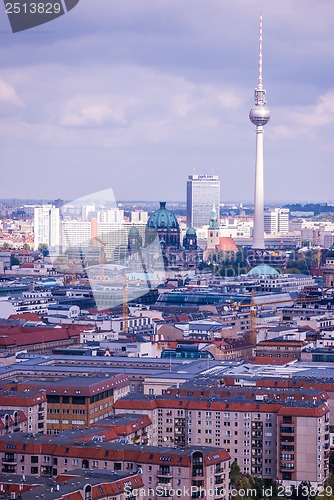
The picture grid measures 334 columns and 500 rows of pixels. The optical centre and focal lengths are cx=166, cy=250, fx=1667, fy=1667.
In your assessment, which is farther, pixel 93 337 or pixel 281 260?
pixel 281 260

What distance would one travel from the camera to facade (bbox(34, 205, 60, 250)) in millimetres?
54938

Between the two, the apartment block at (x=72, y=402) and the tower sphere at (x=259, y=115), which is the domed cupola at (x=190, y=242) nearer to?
the tower sphere at (x=259, y=115)

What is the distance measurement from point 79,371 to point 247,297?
1473 cm

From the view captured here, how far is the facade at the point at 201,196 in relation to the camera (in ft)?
275

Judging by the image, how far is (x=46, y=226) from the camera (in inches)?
2288

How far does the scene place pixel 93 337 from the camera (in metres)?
25.2

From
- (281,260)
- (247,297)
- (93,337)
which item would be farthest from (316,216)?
(93,337)

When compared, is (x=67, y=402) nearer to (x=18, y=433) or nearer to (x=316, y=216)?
(x=18, y=433)

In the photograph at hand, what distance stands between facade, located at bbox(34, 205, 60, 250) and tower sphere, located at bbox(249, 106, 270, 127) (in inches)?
307

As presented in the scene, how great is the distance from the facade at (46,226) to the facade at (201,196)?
22.8 m

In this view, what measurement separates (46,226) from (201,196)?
1094 inches

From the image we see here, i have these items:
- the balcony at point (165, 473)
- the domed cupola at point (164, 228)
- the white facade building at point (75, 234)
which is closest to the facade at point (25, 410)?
the balcony at point (165, 473)

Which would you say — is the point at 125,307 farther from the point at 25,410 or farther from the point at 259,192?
the point at 259,192

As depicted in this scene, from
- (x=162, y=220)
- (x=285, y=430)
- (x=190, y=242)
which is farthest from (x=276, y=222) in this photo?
(x=285, y=430)
